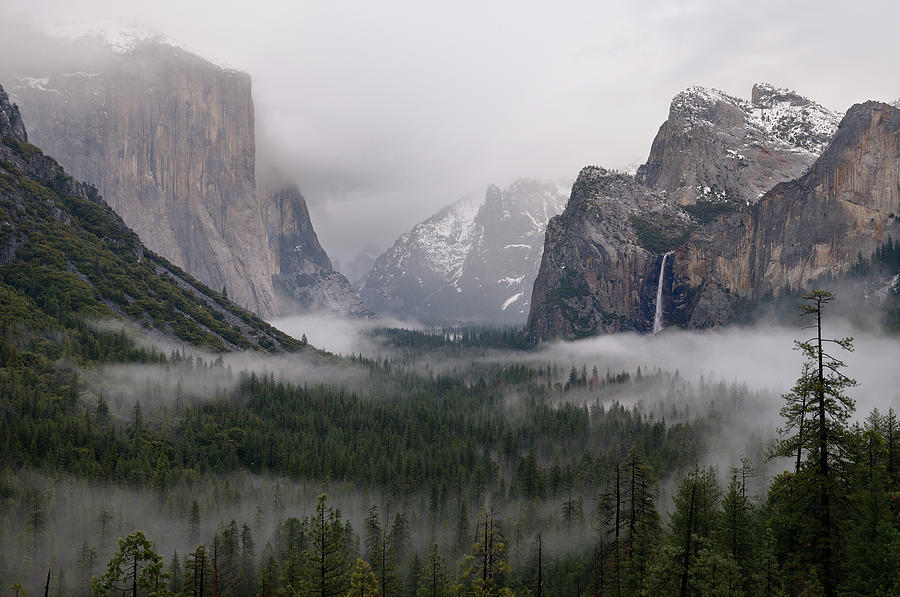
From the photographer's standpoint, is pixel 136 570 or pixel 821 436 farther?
pixel 136 570

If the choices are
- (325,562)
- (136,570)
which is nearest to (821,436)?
(325,562)

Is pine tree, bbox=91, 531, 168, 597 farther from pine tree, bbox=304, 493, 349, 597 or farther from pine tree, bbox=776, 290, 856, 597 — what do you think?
pine tree, bbox=776, 290, 856, 597

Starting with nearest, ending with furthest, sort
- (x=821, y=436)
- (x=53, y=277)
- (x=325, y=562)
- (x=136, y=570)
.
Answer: (x=821, y=436), (x=136, y=570), (x=325, y=562), (x=53, y=277)

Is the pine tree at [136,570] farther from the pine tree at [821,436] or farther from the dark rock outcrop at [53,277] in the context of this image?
the dark rock outcrop at [53,277]

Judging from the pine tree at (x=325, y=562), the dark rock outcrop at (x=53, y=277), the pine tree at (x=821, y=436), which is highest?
the dark rock outcrop at (x=53, y=277)

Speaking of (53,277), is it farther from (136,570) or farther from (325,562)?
(136,570)

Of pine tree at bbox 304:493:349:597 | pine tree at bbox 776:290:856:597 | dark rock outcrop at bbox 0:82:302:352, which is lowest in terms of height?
pine tree at bbox 304:493:349:597

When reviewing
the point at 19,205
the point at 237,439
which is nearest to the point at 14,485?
the point at 237,439

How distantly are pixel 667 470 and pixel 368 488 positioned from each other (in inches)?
2316

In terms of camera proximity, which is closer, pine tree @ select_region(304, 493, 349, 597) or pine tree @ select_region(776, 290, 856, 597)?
pine tree @ select_region(776, 290, 856, 597)

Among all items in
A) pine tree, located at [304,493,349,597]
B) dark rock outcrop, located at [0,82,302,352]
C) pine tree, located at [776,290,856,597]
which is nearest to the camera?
pine tree, located at [776,290,856,597]

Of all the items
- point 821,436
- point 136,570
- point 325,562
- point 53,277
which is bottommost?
point 325,562

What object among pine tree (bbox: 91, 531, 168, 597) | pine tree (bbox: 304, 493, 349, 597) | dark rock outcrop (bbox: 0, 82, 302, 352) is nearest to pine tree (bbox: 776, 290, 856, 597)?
pine tree (bbox: 304, 493, 349, 597)

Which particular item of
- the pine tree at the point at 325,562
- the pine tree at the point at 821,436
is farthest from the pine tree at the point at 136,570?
the pine tree at the point at 821,436
